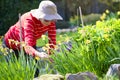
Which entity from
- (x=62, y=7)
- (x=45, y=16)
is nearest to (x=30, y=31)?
(x=45, y=16)

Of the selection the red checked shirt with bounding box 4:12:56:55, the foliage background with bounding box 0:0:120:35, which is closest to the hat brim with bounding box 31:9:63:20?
the red checked shirt with bounding box 4:12:56:55

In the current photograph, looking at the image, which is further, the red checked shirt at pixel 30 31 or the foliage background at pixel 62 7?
the foliage background at pixel 62 7

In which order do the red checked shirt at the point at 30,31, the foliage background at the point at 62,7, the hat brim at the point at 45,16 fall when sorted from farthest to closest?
the foliage background at the point at 62,7 → the hat brim at the point at 45,16 → the red checked shirt at the point at 30,31

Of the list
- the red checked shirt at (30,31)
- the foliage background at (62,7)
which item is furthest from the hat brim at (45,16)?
the foliage background at (62,7)

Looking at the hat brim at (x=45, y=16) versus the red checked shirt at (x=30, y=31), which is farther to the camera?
the hat brim at (x=45, y=16)

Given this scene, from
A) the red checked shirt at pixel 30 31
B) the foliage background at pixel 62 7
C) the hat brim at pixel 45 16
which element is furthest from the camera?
the foliage background at pixel 62 7

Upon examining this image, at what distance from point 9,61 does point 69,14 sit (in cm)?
2301

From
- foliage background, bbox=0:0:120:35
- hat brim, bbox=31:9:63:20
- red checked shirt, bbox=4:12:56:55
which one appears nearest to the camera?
red checked shirt, bbox=4:12:56:55

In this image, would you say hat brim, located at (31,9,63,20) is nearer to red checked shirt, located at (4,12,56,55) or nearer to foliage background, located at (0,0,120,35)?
red checked shirt, located at (4,12,56,55)

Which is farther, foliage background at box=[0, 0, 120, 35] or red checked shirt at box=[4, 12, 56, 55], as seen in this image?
foliage background at box=[0, 0, 120, 35]

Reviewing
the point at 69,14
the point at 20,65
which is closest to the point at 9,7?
the point at 69,14

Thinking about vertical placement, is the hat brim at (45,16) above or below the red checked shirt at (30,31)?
above

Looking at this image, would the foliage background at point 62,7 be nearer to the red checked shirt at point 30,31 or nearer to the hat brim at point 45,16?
the red checked shirt at point 30,31

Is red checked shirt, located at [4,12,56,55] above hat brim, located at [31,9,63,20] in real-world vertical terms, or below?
below
